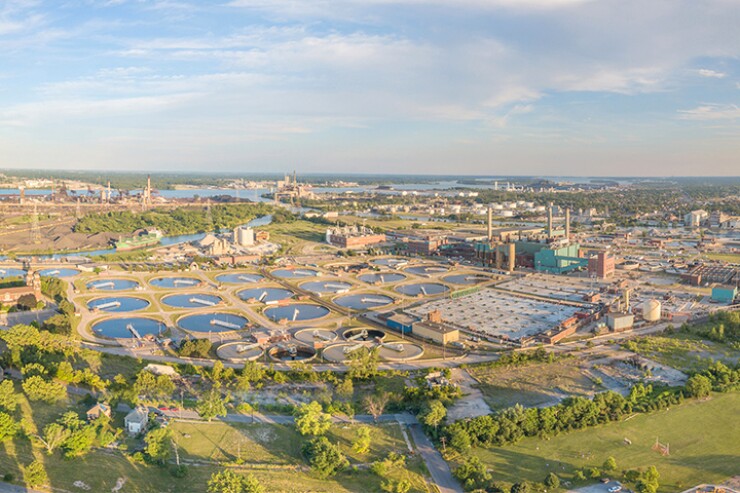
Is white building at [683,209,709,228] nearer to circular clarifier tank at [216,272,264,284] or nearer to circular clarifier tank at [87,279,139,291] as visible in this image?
circular clarifier tank at [216,272,264,284]

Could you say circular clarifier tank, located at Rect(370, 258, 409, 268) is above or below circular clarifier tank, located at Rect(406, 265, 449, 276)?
above

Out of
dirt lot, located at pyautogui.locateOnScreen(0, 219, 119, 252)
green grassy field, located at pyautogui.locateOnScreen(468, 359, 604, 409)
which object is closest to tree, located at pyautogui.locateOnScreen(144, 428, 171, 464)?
green grassy field, located at pyautogui.locateOnScreen(468, 359, 604, 409)

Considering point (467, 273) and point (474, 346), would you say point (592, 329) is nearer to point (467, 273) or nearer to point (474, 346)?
point (474, 346)

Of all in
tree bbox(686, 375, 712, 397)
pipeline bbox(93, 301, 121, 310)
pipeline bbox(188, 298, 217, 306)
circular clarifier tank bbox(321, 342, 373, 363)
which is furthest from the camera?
pipeline bbox(188, 298, 217, 306)

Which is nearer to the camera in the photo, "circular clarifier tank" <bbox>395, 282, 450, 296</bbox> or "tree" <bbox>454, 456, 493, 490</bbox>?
"tree" <bbox>454, 456, 493, 490</bbox>

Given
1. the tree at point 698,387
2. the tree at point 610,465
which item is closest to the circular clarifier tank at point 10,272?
the tree at point 610,465
